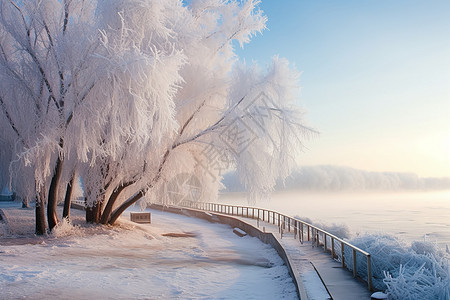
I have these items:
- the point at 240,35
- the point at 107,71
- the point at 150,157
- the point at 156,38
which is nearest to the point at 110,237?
the point at 150,157

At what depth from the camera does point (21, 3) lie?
1497 centimetres

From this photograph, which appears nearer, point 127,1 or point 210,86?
point 127,1

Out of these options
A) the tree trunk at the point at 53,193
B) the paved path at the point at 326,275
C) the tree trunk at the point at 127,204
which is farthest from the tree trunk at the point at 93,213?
the paved path at the point at 326,275

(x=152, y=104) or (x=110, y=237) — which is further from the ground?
(x=152, y=104)

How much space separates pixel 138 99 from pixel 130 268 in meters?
5.01

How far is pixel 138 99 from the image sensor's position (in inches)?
501

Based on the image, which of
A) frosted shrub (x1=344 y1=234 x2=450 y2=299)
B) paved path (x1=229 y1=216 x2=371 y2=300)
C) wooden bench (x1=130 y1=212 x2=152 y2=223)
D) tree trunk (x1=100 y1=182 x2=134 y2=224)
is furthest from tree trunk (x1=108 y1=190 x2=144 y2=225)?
frosted shrub (x1=344 y1=234 x2=450 y2=299)

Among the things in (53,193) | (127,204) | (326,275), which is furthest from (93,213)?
(326,275)

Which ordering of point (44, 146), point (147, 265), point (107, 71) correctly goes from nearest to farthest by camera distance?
point (147, 265), point (107, 71), point (44, 146)

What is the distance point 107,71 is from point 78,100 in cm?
198

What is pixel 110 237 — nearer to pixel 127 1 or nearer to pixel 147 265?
pixel 147 265

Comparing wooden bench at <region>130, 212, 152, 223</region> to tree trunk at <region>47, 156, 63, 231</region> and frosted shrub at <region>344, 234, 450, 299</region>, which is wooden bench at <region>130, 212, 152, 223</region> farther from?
frosted shrub at <region>344, 234, 450, 299</region>

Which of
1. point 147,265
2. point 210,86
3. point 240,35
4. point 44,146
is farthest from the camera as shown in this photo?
point 240,35

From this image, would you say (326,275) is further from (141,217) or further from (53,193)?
(141,217)
